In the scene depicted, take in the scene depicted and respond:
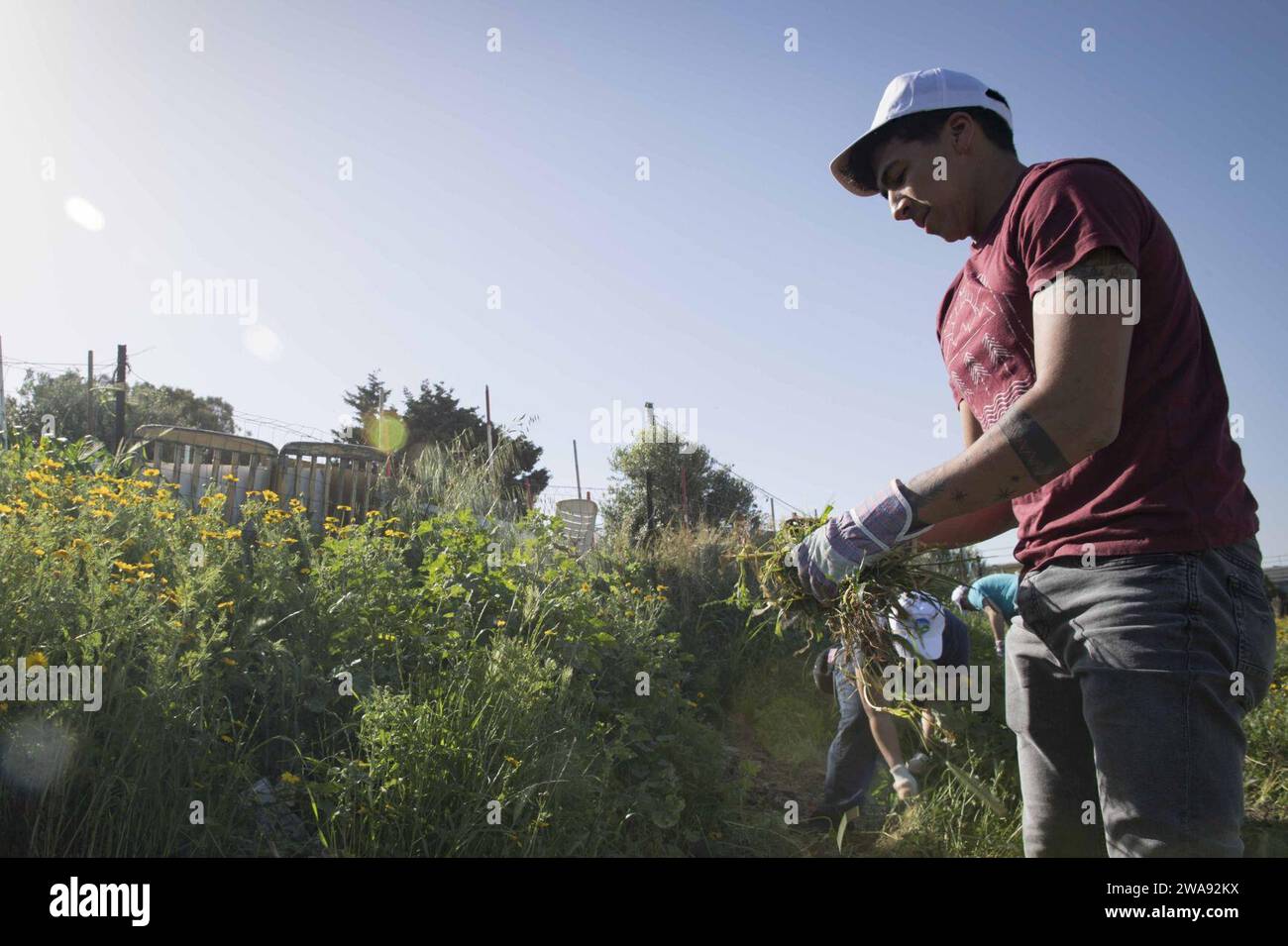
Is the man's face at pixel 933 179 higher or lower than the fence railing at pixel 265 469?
lower

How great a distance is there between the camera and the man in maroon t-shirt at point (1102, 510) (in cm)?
142

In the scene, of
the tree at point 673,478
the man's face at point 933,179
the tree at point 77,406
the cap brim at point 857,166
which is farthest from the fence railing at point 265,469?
the tree at point 673,478

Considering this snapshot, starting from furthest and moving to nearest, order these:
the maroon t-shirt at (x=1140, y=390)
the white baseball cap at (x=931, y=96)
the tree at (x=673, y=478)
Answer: the tree at (x=673, y=478) < the white baseball cap at (x=931, y=96) < the maroon t-shirt at (x=1140, y=390)

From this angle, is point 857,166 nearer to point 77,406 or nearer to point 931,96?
point 931,96

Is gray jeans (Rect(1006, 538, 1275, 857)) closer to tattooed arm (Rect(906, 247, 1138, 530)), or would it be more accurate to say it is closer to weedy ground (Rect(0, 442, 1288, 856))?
tattooed arm (Rect(906, 247, 1138, 530))

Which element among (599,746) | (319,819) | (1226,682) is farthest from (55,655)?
(1226,682)

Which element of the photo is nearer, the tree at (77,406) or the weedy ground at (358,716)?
the weedy ground at (358,716)

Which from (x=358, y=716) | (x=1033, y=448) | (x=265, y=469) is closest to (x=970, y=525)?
(x=1033, y=448)

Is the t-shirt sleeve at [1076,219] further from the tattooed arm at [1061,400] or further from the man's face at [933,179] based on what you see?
the man's face at [933,179]

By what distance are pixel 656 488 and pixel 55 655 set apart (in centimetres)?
2036

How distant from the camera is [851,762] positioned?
4.59 m

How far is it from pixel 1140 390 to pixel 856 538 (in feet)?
2.05

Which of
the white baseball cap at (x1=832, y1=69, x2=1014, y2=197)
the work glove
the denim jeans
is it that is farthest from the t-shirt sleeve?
the denim jeans
